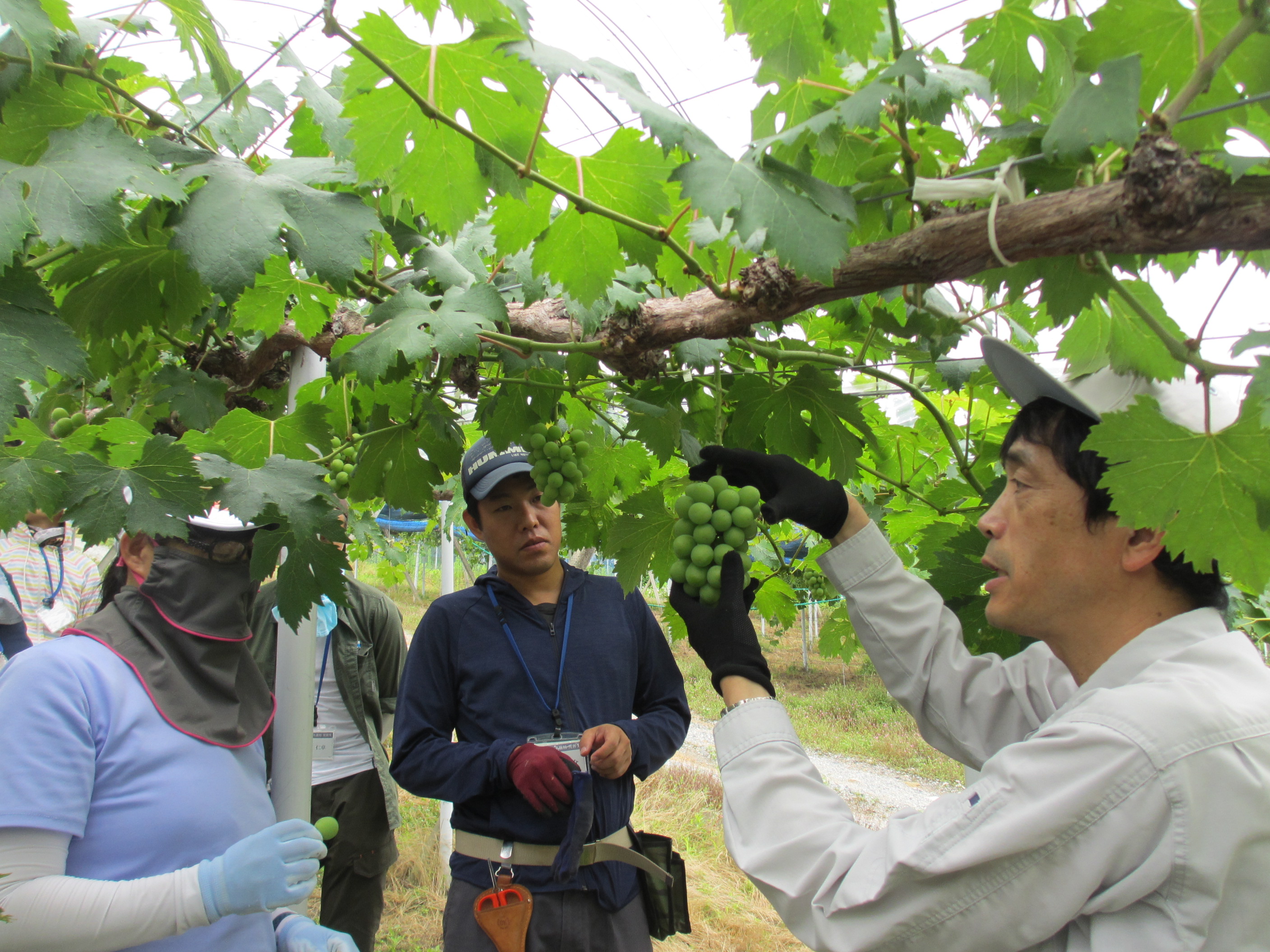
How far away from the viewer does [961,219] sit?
3.59 ft

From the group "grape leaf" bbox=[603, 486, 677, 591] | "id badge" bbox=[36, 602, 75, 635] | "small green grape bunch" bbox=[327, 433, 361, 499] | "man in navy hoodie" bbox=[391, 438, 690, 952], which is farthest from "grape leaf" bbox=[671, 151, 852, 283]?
"id badge" bbox=[36, 602, 75, 635]

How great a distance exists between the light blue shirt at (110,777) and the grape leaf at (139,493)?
0.53 metres

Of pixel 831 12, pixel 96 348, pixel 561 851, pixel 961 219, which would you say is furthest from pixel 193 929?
pixel 831 12

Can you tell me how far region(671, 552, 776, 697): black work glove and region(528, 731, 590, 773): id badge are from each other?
3.05 feet

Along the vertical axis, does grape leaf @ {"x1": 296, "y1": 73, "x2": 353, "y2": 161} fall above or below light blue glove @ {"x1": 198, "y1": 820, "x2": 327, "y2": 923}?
above

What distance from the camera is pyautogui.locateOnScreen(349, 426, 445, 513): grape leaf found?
199 cm

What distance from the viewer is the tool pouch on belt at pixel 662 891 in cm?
238

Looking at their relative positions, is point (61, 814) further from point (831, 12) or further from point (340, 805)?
point (340, 805)

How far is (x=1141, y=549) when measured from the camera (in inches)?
48.3

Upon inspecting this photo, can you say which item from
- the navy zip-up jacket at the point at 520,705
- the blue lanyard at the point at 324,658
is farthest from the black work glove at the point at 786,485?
the blue lanyard at the point at 324,658

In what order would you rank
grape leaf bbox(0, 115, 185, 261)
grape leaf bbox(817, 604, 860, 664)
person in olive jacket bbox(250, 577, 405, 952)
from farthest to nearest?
person in olive jacket bbox(250, 577, 405, 952), grape leaf bbox(817, 604, 860, 664), grape leaf bbox(0, 115, 185, 261)

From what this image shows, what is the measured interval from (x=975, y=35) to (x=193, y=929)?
91.8 inches

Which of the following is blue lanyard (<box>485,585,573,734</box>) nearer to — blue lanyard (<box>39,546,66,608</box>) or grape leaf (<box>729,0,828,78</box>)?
grape leaf (<box>729,0,828,78</box>)

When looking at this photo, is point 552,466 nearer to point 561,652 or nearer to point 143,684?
point 561,652
